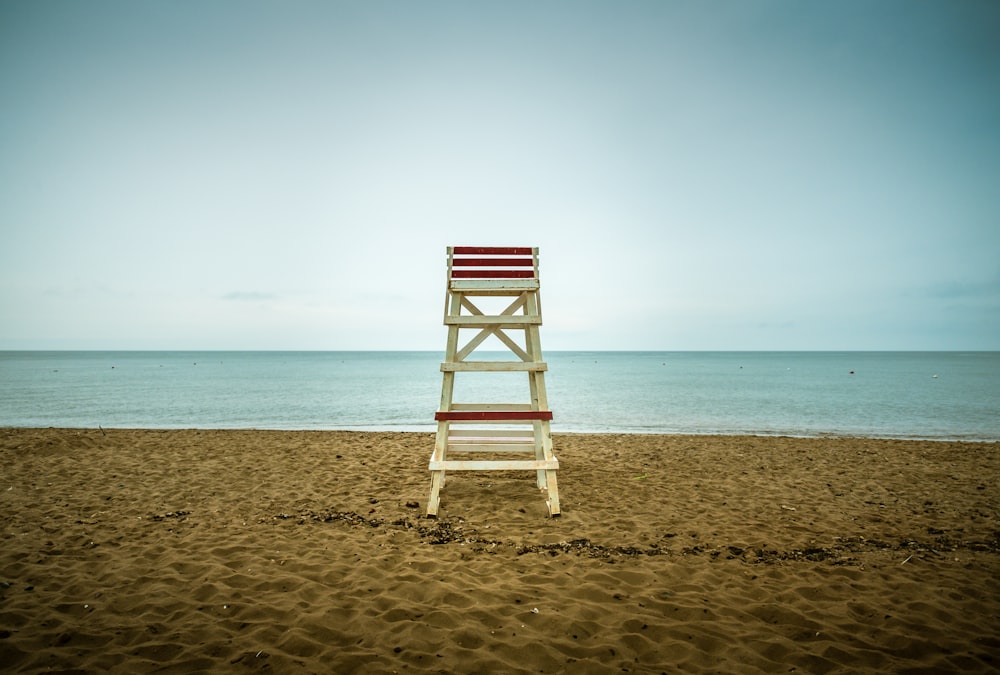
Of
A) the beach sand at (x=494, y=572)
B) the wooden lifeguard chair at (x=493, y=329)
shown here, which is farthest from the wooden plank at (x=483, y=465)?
the beach sand at (x=494, y=572)

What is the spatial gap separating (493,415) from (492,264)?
6.67 feet

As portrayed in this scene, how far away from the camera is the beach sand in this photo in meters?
3.50

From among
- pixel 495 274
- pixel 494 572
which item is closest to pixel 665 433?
pixel 495 274

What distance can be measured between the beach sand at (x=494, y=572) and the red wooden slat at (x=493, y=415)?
4.54 ft

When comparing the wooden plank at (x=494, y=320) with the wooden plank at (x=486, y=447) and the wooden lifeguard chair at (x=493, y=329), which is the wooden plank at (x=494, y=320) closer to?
the wooden lifeguard chair at (x=493, y=329)

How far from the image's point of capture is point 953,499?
7.45 metres

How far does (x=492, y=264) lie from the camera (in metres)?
6.41

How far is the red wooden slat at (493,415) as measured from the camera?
602 cm

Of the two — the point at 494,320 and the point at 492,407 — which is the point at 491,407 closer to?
the point at 492,407

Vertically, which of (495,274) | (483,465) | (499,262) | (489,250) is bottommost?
(483,465)

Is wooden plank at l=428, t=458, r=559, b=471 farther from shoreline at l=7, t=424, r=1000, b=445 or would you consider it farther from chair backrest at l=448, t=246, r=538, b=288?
shoreline at l=7, t=424, r=1000, b=445

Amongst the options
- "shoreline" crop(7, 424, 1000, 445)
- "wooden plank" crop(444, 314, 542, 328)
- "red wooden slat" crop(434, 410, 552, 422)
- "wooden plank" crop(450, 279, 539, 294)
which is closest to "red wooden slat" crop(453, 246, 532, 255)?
"wooden plank" crop(450, 279, 539, 294)

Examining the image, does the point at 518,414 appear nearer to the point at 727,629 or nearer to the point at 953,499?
the point at 727,629

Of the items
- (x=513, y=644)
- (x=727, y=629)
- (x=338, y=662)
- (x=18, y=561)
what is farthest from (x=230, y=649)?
(x=727, y=629)
